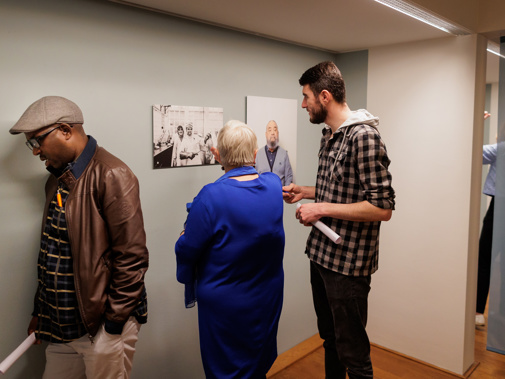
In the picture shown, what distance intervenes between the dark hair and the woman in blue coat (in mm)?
420

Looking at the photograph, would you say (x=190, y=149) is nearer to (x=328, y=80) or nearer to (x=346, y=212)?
(x=328, y=80)

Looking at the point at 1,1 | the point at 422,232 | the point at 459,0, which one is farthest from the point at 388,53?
the point at 1,1

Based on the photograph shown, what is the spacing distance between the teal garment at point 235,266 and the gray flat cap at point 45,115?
2.06ft

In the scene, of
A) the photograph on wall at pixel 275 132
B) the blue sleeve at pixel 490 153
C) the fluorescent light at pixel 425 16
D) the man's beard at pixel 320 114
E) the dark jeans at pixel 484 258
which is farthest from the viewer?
the dark jeans at pixel 484 258

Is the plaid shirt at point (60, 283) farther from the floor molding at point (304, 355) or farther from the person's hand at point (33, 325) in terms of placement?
the floor molding at point (304, 355)

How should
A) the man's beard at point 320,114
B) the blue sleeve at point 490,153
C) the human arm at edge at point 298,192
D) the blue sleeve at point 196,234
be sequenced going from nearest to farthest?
the blue sleeve at point 196,234, the man's beard at point 320,114, the human arm at edge at point 298,192, the blue sleeve at point 490,153

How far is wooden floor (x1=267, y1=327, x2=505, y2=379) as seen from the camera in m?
2.99

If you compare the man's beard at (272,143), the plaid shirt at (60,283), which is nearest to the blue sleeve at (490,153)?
the man's beard at (272,143)

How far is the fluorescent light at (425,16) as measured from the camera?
215 cm

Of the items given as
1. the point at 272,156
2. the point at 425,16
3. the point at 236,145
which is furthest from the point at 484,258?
the point at 236,145

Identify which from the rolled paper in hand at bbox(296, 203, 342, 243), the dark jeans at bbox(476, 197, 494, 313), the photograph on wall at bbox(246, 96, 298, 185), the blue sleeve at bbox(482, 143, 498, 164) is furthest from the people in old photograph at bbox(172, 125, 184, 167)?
the dark jeans at bbox(476, 197, 494, 313)

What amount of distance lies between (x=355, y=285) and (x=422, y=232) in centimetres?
145

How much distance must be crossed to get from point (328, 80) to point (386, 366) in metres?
2.26

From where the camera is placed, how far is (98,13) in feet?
6.64
